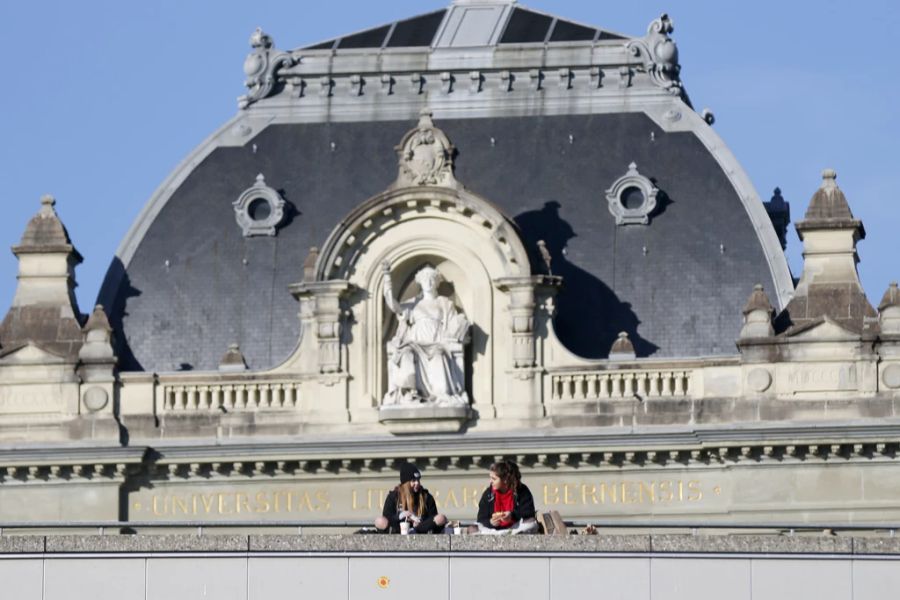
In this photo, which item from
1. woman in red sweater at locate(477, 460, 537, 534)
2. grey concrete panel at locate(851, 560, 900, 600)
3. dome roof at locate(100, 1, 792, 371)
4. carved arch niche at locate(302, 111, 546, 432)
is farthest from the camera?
dome roof at locate(100, 1, 792, 371)

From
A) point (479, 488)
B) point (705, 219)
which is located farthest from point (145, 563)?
point (705, 219)

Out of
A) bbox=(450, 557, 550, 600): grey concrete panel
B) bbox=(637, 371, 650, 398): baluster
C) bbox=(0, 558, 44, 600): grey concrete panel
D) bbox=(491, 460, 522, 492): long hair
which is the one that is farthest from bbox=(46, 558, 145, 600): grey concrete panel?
bbox=(637, 371, 650, 398): baluster

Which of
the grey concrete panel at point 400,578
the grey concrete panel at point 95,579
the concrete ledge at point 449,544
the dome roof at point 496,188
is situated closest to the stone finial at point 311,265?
the dome roof at point 496,188

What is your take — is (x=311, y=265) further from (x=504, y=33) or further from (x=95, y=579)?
(x=95, y=579)

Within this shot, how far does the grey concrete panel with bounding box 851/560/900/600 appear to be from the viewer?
4906 centimetres

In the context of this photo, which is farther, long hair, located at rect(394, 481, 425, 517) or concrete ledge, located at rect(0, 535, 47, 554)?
long hair, located at rect(394, 481, 425, 517)

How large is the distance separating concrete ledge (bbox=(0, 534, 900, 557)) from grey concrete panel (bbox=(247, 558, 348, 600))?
0.51 ft

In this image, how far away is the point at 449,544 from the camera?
4978cm

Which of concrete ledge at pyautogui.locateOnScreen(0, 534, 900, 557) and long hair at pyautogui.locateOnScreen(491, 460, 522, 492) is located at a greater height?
long hair at pyautogui.locateOnScreen(491, 460, 522, 492)

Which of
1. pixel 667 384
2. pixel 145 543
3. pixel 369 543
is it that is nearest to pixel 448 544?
pixel 369 543

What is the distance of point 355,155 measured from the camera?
260 feet

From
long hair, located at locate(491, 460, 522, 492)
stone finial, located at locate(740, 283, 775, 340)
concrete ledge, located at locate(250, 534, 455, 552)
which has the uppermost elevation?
stone finial, located at locate(740, 283, 775, 340)

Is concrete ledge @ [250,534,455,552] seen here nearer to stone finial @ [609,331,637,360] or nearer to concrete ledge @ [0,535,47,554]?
concrete ledge @ [0,535,47,554]

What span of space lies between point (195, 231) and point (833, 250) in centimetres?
1202
